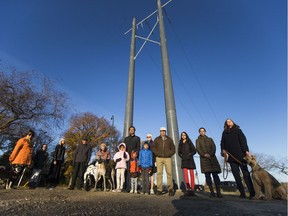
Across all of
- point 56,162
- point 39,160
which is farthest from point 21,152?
point 56,162

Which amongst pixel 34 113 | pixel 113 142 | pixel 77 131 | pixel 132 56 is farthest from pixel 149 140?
pixel 113 142

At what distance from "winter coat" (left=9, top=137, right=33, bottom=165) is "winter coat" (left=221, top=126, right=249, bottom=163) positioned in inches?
262

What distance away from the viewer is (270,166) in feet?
184

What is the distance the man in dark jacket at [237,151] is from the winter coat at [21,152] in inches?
261

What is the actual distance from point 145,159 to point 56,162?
4.90m

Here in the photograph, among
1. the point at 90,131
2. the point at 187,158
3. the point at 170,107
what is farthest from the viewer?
the point at 90,131

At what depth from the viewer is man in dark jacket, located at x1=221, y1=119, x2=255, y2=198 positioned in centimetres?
656

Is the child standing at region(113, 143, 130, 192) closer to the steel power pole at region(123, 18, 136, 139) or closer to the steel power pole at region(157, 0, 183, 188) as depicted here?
the steel power pole at region(157, 0, 183, 188)

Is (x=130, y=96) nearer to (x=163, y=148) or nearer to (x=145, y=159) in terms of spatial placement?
(x=145, y=159)

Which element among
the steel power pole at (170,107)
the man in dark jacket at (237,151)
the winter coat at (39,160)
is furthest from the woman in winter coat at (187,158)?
the winter coat at (39,160)

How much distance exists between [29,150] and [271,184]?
25.8 ft

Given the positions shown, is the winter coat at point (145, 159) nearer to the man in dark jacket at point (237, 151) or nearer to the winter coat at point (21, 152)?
the man in dark jacket at point (237, 151)

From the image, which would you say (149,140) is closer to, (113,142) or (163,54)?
(163,54)

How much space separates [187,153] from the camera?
7.06 m
